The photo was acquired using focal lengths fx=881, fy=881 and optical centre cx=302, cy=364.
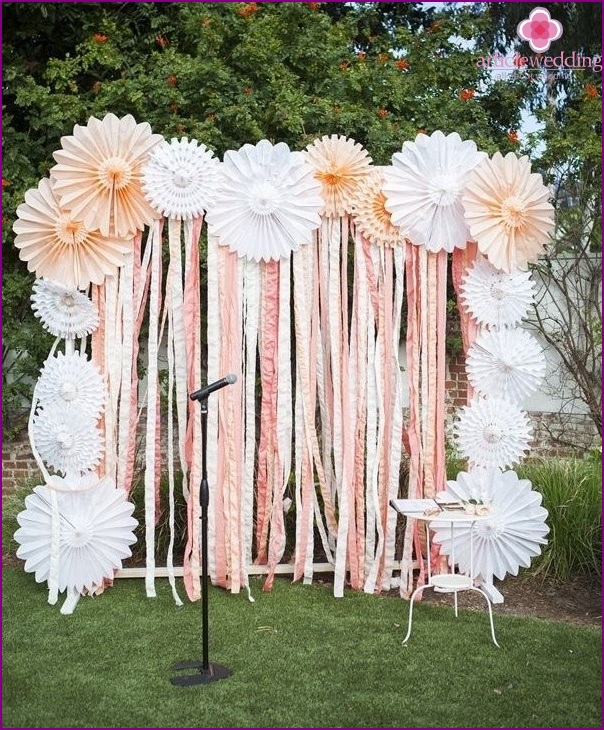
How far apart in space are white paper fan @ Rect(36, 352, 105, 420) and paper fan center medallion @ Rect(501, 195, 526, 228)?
6.58ft

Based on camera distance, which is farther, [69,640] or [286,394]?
[286,394]

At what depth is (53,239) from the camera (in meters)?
4.01

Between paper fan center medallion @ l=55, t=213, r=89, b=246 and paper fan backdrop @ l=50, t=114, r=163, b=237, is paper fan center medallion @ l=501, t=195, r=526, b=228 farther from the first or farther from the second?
paper fan center medallion @ l=55, t=213, r=89, b=246

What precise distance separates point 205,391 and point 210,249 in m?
1.27

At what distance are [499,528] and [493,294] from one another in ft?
3.59

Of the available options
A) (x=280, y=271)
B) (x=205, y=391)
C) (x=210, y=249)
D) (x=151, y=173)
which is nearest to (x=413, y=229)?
(x=280, y=271)

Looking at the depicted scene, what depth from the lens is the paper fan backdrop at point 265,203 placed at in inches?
158

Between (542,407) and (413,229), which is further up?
(413,229)

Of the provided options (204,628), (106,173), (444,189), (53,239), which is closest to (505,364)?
(444,189)

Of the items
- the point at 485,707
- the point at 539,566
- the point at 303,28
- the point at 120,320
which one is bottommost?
the point at 485,707

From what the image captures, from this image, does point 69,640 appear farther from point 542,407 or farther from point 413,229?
point 542,407

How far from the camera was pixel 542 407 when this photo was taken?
21.4ft

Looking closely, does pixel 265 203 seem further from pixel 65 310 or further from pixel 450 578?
pixel 450 578

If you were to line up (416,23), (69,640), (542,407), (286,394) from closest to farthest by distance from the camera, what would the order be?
(69,640) → (286,394) → (542,407) → (416,23)
